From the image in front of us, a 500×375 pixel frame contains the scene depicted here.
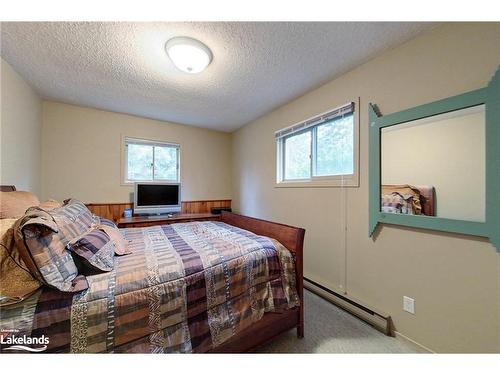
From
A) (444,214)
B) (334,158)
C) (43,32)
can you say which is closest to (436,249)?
(444,214)

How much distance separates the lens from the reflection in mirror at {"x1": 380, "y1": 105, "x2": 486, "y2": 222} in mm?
1170

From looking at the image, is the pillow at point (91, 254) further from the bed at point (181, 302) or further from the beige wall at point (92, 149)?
the beige wall at point (92, 149)

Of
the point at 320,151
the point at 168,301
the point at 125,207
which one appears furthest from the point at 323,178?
the point at 125,207

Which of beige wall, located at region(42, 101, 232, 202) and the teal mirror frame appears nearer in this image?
the teal mirror frame

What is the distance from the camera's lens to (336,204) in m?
2.01

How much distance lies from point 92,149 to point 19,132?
2.98ft

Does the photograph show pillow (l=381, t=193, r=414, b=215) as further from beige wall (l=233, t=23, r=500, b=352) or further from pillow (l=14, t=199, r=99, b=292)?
pillow (l=14, t=199, r=99, b=292)

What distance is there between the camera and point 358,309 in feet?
5.57

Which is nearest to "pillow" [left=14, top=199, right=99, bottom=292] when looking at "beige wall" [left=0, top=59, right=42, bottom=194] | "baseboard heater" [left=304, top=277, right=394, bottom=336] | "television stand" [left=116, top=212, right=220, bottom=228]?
"beige wall" [left=0, top=59, right=42, bottom=194]

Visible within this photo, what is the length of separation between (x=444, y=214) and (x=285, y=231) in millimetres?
1067

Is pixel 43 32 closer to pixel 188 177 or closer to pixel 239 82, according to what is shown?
pixel 239 82

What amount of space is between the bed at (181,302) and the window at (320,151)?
3.15 ft

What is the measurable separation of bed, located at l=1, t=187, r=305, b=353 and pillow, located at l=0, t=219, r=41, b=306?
4 centimetres

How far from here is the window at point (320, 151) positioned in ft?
6.31
